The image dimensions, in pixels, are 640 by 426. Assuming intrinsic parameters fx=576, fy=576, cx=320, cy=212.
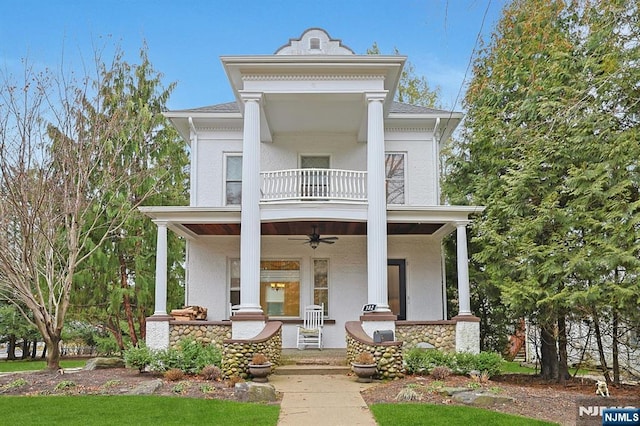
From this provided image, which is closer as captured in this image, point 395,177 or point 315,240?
point 315,240

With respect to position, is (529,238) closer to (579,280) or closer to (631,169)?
(579,280)

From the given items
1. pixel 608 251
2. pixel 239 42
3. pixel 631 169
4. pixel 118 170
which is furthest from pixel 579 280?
pixel 118 170

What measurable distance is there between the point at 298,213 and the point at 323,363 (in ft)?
10.6

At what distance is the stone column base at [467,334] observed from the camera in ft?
40.6

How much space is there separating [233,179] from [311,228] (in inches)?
109

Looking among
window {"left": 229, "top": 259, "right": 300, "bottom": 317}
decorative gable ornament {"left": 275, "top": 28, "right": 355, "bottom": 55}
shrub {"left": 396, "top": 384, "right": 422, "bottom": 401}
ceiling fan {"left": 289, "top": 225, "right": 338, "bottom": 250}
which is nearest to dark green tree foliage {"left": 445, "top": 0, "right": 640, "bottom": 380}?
decorative gable ornament {"left": 275, "top": 28, "right": 355, "bottom": 55}

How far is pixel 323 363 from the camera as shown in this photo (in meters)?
11.9

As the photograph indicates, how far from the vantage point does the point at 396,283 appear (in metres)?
15.1

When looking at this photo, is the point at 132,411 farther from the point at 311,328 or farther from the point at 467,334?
the point at 467,334

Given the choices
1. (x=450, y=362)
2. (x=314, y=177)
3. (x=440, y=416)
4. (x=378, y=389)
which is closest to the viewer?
(x=440, y=416)

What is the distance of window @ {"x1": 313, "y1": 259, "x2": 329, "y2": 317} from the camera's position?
14836mm

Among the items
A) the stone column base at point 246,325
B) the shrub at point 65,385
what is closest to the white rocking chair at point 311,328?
the stone column base at point 246,325

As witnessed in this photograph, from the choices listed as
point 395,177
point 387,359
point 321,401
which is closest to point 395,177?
point 395,177

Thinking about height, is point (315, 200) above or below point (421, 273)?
above
